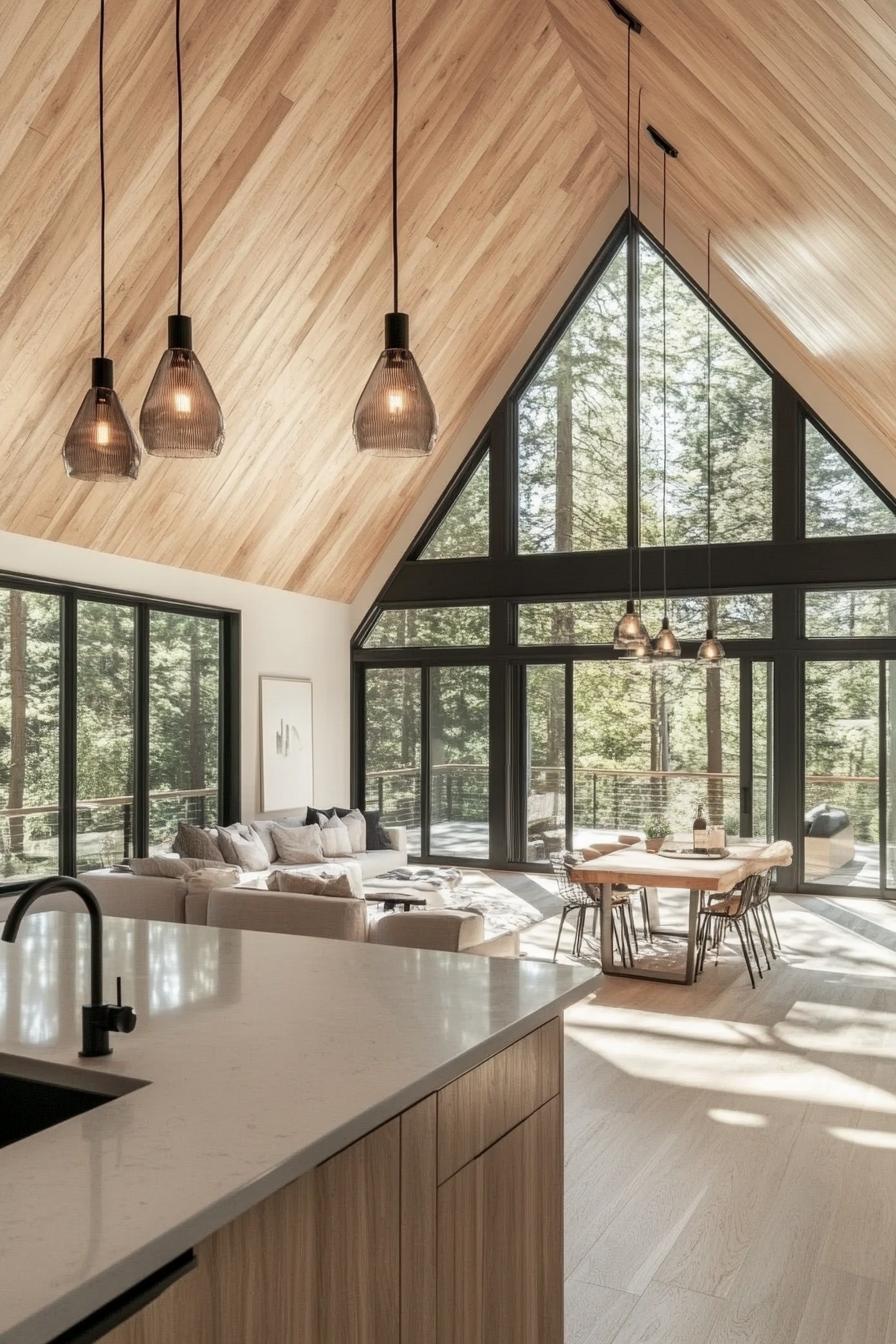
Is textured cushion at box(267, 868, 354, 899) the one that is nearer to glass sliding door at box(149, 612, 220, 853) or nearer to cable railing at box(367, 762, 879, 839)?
glass sliding door at box(149, 612, 220, 853)

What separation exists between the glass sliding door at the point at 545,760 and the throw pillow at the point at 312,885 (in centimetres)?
561

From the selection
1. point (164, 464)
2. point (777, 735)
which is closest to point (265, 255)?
point (164, 464)

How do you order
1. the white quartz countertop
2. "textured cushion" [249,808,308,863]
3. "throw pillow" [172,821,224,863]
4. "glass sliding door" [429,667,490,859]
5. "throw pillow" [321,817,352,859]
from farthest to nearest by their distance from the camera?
"glass sliding door" [429,667,490,859]
"throw pillow" [321,817,352,859]
"textured cushion" [249,808,308,863]
"throw pillow" [172,821,224,863]
the white quartz countertop

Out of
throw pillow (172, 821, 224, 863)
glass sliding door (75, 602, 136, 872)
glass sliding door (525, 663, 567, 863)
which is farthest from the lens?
glass sliding door (525, 663, 567, 863)

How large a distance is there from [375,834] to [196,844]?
264 cm

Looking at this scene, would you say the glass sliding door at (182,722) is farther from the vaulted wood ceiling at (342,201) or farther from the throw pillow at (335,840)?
the throw pillow at (335,840)

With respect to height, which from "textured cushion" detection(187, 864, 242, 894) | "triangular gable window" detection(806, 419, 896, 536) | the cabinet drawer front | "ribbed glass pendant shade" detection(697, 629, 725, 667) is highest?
"triangular gable window" detection(806, 419, 896, 536)

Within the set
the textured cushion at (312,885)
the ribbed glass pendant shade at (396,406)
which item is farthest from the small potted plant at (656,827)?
the ribbed glass pendant shade at (396,406)

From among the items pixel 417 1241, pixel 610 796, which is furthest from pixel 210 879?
pixel 610 796

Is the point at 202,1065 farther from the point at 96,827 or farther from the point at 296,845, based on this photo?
the point at 296,845

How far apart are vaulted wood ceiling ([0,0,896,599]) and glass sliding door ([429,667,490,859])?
202cm

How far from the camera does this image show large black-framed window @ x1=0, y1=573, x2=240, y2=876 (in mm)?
8133

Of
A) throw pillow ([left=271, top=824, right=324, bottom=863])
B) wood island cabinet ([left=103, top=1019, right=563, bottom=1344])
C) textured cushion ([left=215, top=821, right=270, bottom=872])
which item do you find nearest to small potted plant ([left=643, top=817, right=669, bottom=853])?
throw pillow ([left=271, top=824, right=324, bottom=863])

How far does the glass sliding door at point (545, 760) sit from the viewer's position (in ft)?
37.5
